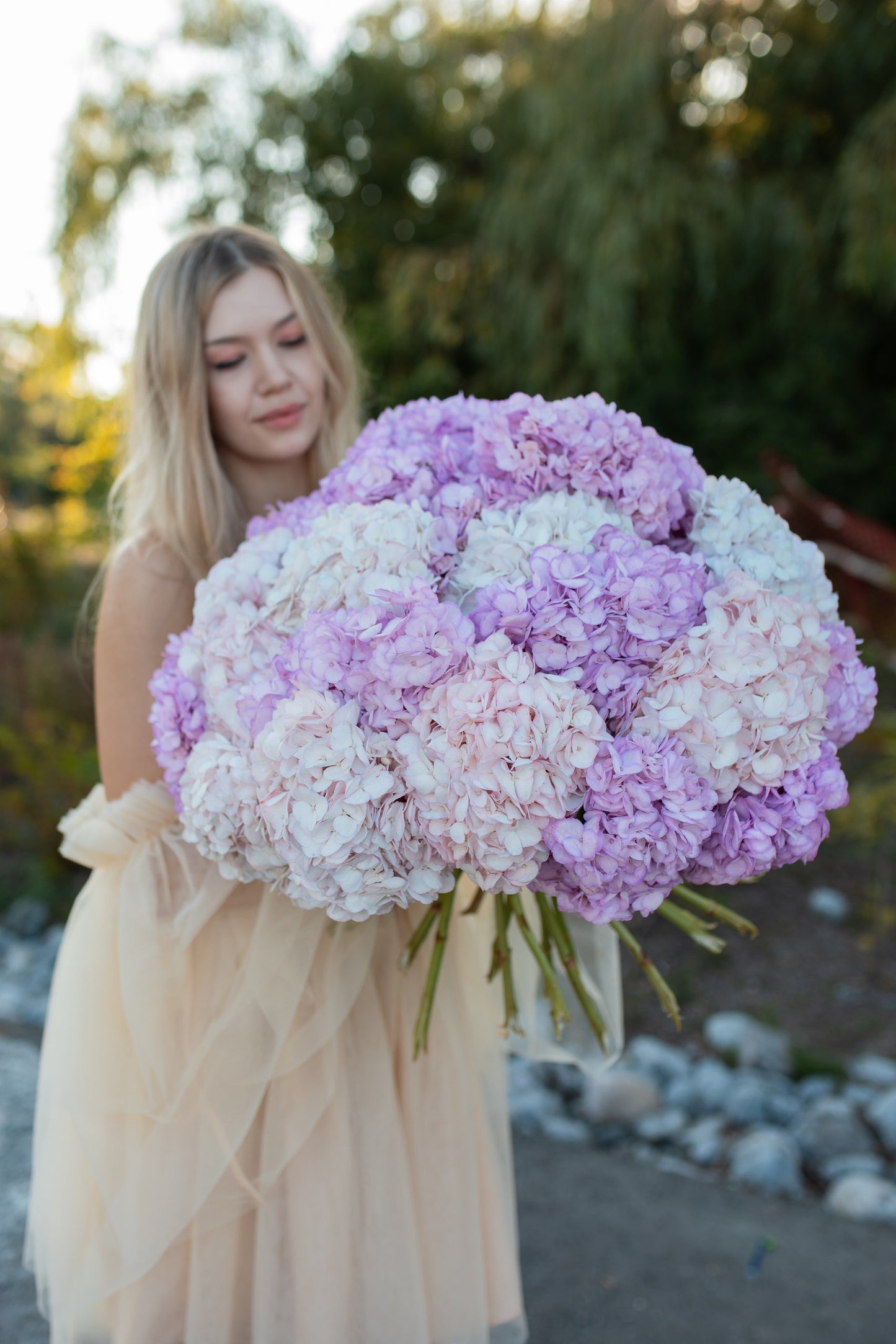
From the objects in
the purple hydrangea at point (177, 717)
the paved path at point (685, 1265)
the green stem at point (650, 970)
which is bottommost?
the paved path at point (685, 1265)

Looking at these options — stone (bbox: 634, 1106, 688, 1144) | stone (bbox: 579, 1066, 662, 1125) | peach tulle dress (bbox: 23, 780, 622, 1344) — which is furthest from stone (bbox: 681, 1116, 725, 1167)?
peach tulle dress (bbox: 23, 780, 622, 1344)

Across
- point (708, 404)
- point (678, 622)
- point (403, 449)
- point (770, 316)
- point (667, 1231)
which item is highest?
point (770, 316)

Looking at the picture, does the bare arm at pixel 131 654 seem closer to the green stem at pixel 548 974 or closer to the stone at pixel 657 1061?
the green stem at pixel 548 974

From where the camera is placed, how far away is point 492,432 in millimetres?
1524

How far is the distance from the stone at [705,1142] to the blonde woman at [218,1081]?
4.36ft

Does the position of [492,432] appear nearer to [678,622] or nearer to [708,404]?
[678,622]

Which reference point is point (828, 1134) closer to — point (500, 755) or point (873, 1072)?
point (873, 1072)

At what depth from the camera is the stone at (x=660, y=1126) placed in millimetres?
3379

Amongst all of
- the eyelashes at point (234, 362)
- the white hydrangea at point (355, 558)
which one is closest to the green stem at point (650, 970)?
the white hydrangea at point (355, 558)

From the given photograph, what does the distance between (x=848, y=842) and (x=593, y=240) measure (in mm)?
4746

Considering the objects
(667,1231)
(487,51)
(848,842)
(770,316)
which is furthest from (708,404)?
(667,1231)

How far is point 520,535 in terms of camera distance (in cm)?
138

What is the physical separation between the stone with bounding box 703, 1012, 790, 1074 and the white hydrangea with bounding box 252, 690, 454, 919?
2.88 m

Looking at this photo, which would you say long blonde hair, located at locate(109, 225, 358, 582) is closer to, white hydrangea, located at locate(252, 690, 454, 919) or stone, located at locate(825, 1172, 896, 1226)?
white hydrangea, located at locate(252, 690, 454, 919)
